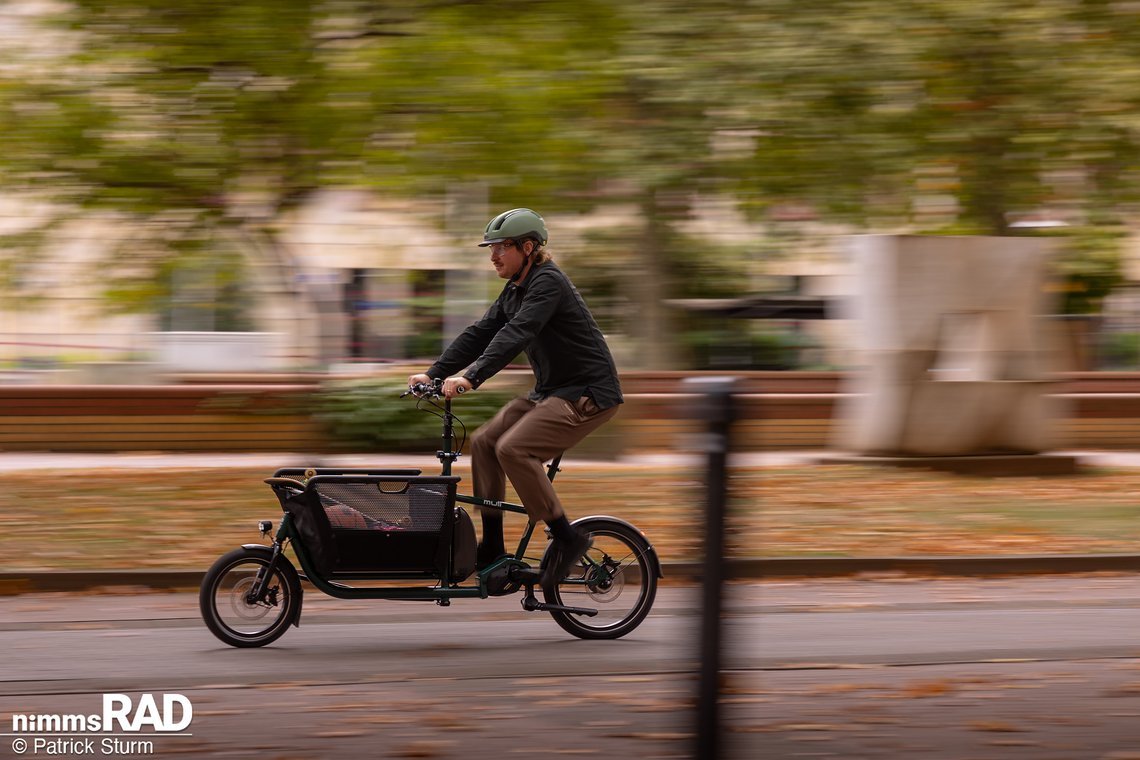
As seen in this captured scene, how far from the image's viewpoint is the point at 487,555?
22.6 ft

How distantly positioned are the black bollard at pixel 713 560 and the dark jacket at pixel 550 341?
289 cm

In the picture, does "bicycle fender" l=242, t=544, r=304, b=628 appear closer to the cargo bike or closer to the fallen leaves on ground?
the cargo bike

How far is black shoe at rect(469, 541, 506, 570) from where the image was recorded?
6852 mm

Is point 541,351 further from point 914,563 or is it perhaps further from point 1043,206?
point 1043,206

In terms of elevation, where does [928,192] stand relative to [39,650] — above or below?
above

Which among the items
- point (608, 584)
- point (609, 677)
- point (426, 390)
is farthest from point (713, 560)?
point (608, 584)

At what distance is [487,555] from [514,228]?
5.04 ft

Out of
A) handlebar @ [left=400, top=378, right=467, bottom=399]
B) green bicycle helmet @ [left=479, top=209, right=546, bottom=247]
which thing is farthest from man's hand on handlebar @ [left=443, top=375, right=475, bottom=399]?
green bicycle helmet @ [left=479, top=209, right=546, bottom=247]

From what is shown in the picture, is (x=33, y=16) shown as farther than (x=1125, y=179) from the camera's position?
No

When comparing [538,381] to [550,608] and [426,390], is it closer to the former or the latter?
[426,390]

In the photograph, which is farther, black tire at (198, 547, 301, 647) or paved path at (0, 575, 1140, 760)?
black tire at (198, 547, 301, 647)

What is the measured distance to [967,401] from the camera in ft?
49.6

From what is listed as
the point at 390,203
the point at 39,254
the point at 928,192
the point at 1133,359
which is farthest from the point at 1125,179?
the point at 39,254

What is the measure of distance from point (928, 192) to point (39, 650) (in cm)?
1343
